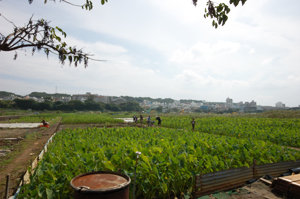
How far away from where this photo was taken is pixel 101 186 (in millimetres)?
2516

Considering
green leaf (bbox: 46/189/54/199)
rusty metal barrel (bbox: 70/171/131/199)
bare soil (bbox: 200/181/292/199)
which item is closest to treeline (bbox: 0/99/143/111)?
green leaf (bbox: 46/189/54/199)

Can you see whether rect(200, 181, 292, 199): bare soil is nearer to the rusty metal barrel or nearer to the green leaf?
the rusty metal barrel

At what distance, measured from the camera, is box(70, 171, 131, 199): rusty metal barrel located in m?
2.27

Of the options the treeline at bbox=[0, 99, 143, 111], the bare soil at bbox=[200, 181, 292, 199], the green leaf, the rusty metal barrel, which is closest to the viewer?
the rusty metal barrel

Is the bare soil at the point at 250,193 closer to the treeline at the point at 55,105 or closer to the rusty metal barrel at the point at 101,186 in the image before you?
the rusty metal barrel at the point at 101,186

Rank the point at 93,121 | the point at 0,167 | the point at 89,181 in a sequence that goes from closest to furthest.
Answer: the point at 89,181
the point at 0,167
the point at 93,121

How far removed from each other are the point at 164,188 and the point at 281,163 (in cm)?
481

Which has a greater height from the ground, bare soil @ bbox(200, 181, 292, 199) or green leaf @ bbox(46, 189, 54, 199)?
green leaf @ bbox(46, 189, 54, 199)

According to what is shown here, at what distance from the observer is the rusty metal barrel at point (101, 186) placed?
2.27 metres

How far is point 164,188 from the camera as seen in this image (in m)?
3.98

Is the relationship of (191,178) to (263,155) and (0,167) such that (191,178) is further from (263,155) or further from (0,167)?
(0,167)

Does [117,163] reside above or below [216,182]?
above

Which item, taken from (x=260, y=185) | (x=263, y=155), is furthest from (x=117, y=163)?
(x=263, y=155)

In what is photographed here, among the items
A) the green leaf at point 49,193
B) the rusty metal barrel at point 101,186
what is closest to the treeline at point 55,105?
the green leaf at point 49,193
